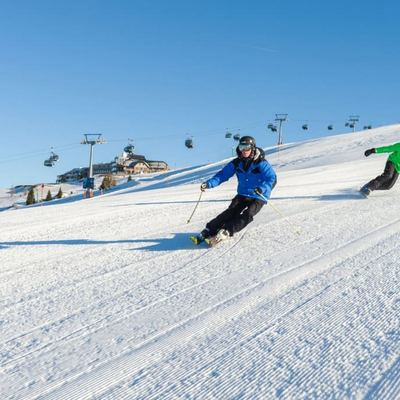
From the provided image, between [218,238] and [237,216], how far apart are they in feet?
1.76

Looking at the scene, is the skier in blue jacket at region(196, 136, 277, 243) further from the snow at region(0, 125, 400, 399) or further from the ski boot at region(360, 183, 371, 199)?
the ski boot at region(360, 183, 371, 199)

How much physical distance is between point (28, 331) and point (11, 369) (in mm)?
553

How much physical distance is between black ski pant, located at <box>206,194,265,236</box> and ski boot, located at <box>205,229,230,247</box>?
0.08m

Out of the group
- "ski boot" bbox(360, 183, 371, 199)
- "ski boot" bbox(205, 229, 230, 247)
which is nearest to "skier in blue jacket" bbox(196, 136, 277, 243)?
"ski boot" bbox(205, 229, 230, 247)

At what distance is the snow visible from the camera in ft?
7.23

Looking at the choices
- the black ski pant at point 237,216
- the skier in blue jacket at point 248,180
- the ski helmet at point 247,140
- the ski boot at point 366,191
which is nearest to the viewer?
the black ski pant at point 237,216

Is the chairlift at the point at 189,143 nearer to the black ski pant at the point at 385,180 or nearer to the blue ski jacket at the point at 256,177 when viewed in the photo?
the black ski pant at the point at 385,180

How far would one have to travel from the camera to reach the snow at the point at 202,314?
7.23 feet

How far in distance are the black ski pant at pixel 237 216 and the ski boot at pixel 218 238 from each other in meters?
0.08

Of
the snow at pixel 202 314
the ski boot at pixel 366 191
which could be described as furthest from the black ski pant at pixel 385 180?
the snow at pixel 202 314

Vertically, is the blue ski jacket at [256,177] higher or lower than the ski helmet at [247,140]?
lower

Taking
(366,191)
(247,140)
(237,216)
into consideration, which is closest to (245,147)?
(247,140)

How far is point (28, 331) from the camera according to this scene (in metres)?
2.97

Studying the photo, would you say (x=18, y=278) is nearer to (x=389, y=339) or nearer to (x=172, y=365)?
(x=172, y=365)
